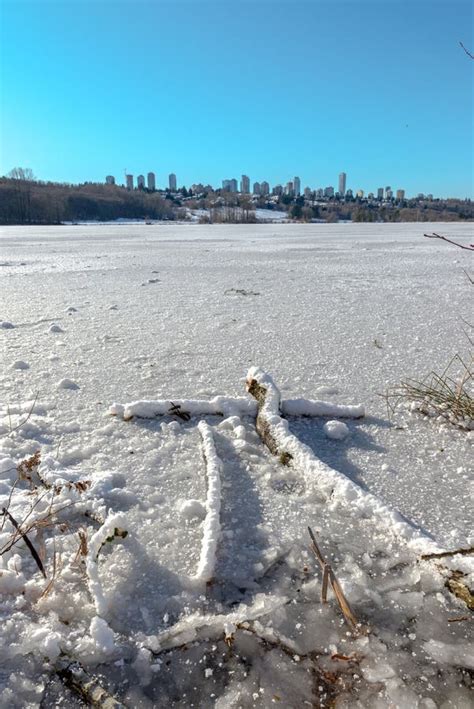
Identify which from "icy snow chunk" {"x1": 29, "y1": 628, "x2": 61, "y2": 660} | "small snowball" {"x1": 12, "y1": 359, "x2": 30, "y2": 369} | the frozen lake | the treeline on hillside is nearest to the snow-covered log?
the frozen lake

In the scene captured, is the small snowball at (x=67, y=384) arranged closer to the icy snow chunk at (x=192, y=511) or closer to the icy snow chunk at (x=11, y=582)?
the icy snow chunk at (x=192, y=511)

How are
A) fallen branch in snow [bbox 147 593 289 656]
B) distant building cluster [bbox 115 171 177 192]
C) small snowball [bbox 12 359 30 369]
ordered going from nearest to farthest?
fallen branch in snow [bbox 147 593 289 656]
small snowball [bbox 12 359 30 369]
distant building cluster [bbox 115 171 177 192]

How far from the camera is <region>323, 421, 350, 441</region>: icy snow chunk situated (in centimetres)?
185

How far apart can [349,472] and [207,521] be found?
0.60 meters

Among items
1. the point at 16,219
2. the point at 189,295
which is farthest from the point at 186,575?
the point at 16,219

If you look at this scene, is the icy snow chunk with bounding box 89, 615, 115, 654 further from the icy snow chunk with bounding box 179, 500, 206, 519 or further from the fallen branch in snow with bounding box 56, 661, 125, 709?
the icy snow chunk with bounding box 179, 500, 206, 519

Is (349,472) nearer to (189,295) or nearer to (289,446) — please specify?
(289,446)

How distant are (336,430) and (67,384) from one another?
54.2 inches

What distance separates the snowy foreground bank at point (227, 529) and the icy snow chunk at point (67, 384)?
12mm

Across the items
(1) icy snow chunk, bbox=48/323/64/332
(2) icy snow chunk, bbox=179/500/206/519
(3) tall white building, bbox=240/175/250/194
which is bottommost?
(2) icy snow chunk, bbox=179/500/206/519

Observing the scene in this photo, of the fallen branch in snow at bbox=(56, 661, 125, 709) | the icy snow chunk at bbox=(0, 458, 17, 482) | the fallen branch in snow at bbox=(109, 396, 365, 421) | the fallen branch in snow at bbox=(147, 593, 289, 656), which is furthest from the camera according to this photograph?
the fallen branch in snow at bbox=(109, 396, 365, 421)

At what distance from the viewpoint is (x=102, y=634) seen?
97 cm

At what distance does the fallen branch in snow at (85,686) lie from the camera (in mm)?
869

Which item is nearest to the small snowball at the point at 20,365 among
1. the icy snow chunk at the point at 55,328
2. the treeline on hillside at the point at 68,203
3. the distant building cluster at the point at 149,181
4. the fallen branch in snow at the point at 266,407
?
the icy snow chunk at the point at 55,328
